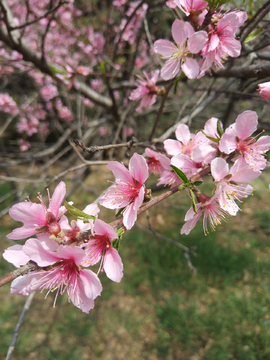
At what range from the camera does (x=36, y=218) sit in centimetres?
74

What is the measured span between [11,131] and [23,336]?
4767 millimetres

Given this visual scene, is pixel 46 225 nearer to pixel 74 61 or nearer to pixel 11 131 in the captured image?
pixel 74 61

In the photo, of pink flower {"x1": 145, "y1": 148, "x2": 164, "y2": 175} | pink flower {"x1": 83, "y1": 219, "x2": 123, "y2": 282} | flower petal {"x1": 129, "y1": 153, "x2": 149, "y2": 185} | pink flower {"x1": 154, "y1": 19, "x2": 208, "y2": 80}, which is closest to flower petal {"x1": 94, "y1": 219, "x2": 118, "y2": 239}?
pink flower {"x1": 83, "y1": 219, "x2": 123, "y2": 282}

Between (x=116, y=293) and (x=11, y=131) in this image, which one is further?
(x=11, y=131)

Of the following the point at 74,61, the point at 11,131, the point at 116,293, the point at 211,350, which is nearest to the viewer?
the point at 211,350

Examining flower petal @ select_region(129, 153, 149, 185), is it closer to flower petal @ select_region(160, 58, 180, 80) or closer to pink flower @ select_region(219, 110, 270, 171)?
pink flower @ select_region(219, 110, 270, 171)

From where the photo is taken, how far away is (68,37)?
4012 mm

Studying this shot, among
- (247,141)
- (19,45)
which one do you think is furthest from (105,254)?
(19,45)

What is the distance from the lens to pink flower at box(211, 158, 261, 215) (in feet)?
2.36

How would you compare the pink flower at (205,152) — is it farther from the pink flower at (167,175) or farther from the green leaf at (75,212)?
the green leaf at (75,212)

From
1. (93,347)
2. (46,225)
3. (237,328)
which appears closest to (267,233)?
(237,328)

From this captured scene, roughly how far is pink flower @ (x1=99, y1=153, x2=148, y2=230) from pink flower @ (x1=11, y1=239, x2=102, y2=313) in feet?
0.70

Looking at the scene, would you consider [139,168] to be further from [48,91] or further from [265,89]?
[48,91]

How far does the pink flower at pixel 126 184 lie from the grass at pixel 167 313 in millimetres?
1225
